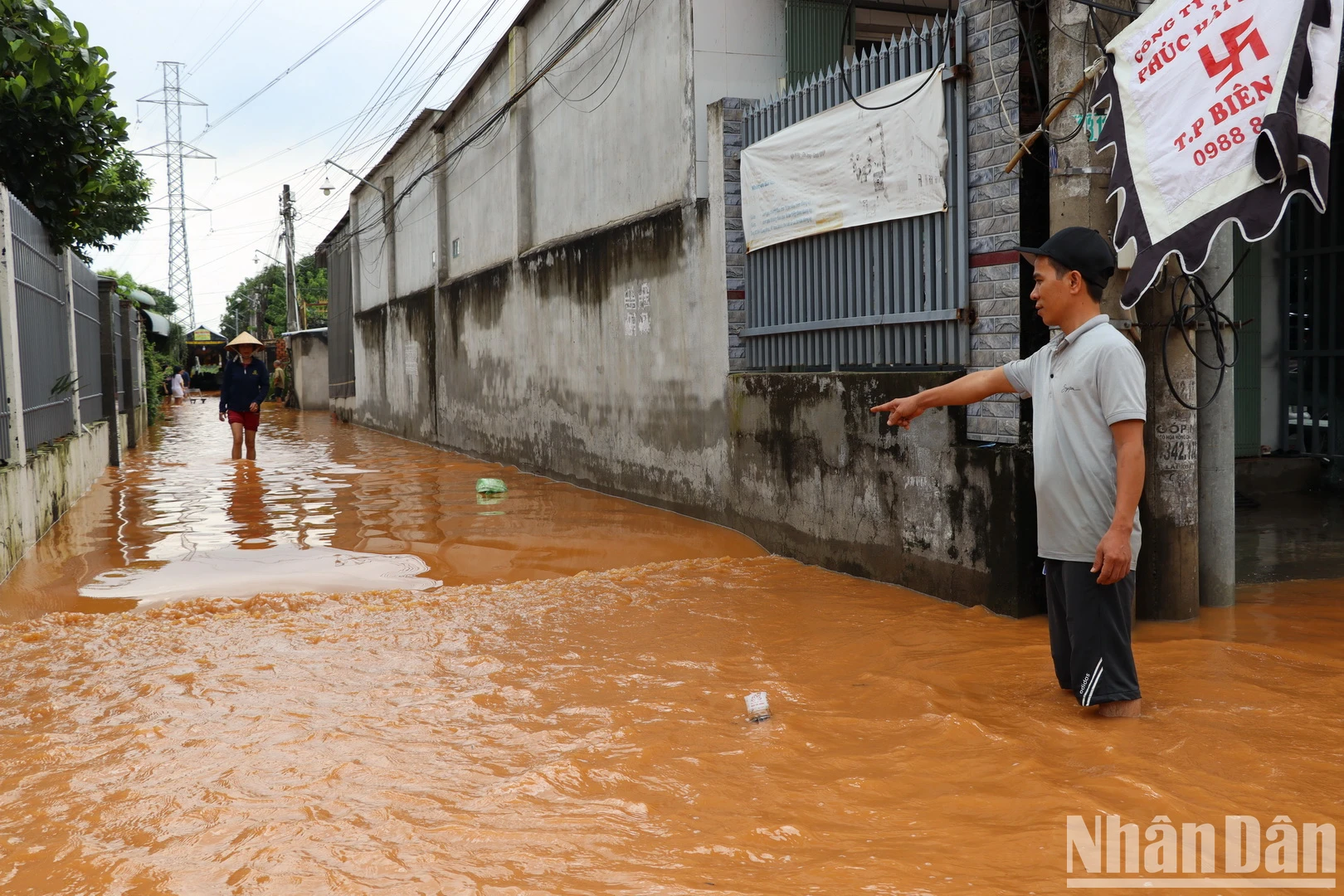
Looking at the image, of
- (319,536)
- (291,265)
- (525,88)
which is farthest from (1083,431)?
(291,265)

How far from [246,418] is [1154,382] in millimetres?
12863

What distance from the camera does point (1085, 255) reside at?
376 centimetres

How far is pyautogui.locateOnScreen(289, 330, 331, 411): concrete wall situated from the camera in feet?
116

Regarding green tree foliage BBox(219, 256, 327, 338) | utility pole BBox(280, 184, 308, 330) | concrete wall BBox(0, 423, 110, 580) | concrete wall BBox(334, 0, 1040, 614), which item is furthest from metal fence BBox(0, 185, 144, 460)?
green tree foliage BBox(219, 256, 327, 338)

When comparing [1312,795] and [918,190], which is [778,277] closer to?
[918,190]

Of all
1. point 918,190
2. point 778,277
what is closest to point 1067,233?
point 918,190

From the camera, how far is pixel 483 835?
3002 millimetres

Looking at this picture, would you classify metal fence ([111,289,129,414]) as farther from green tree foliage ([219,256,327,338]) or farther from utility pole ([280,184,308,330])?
green tree foliage ([219,256,327,338])

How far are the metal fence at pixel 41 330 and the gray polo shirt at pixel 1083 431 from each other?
285 inches

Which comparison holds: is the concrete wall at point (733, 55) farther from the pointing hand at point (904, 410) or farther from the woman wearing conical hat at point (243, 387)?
the woman wearing conical hat at point (243, 387)

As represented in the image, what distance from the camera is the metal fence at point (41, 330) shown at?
8211 mm

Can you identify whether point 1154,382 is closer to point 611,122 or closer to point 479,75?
point 611,122

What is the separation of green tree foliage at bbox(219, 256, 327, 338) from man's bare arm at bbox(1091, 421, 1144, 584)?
4473 cm

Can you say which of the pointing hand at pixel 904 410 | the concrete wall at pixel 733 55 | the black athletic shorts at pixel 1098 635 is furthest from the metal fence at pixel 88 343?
the black athletic shorts at pixel 1098 635
